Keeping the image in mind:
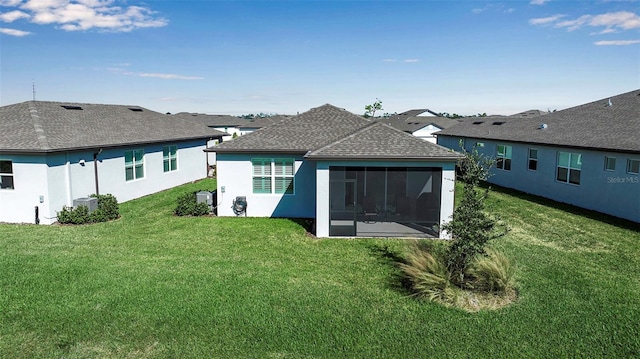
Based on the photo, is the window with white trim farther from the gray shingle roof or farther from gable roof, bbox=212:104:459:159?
the gray shingle roof

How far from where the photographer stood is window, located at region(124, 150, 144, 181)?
19167 mm

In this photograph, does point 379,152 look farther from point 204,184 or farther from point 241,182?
point 204,184

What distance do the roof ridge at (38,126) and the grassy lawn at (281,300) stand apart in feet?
10.7

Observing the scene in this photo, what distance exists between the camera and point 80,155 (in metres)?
16.0

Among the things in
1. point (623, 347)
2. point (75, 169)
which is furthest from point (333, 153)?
point (75, 169)

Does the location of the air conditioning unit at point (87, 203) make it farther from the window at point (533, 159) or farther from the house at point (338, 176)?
the window at point (533, 159)

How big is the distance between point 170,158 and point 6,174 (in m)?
8.97

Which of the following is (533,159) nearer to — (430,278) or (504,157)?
(504,157)

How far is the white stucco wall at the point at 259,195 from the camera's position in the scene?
1558 cm

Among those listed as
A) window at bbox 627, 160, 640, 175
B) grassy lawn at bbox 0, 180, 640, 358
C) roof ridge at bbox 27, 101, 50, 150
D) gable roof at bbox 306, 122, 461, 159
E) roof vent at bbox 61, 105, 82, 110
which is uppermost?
roof vent at bbox 61, 105, 82, 110

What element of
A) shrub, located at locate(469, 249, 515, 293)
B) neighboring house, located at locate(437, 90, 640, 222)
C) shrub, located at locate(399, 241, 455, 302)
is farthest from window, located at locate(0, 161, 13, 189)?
neighboring house, located at locate(437, 90, 640, 222)

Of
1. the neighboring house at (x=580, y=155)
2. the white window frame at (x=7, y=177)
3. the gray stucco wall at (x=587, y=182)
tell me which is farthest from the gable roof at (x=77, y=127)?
the gray stucco wall at (x=587, y=182)

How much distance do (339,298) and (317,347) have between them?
1.90m

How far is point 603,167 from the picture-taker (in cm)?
1633
